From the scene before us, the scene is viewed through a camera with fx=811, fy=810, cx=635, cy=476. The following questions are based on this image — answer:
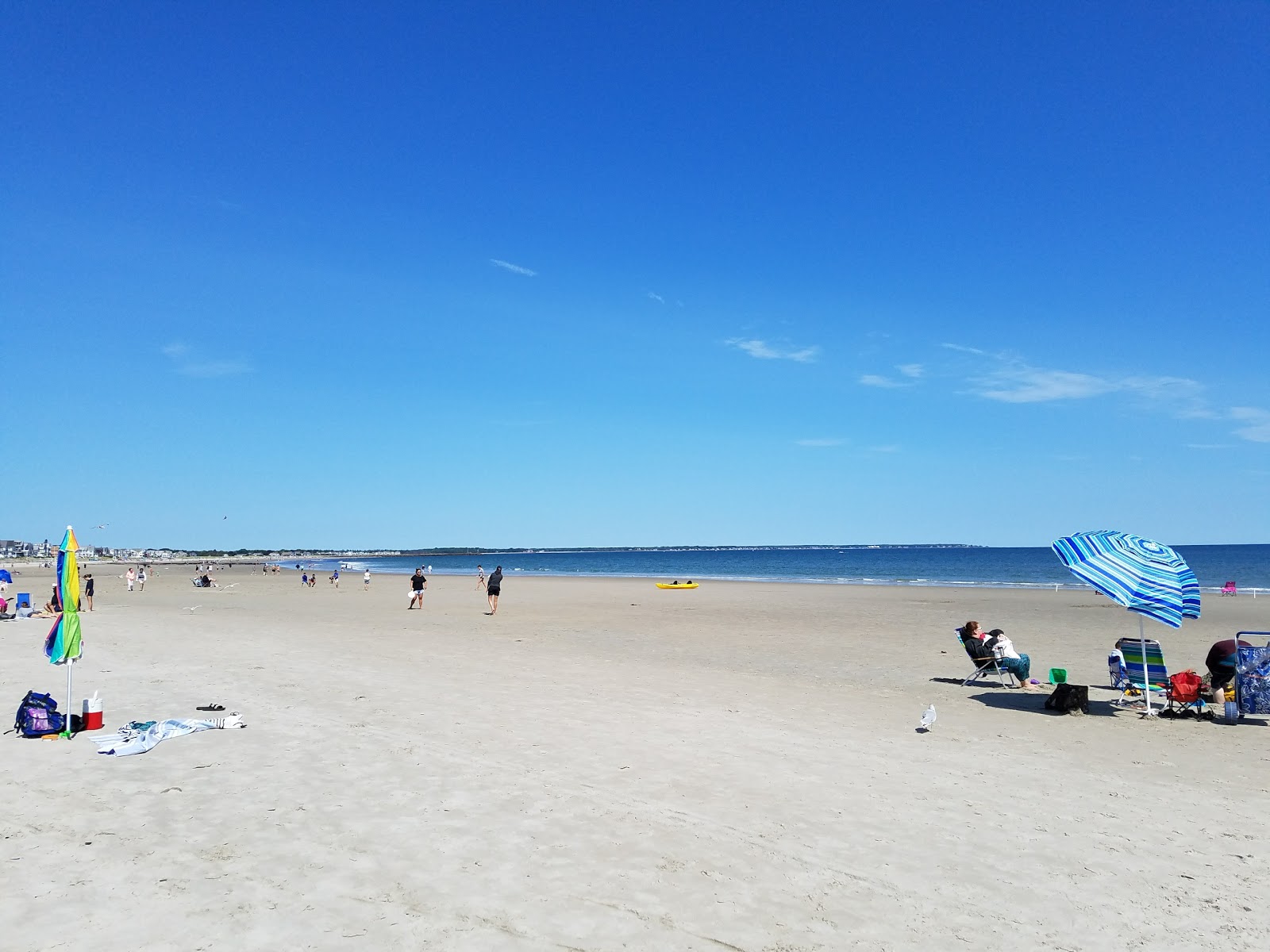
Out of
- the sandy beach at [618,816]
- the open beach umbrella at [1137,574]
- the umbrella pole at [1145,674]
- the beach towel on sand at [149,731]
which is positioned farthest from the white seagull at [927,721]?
the beach towel on sand at [149,731]

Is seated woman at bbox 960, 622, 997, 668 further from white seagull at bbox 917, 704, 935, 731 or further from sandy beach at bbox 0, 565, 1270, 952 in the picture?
white seagull at bbox 917, 704, 935, 731

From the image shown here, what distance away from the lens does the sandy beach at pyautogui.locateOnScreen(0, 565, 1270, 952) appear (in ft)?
14.8

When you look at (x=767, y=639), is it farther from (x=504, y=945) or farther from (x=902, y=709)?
(x=504, y=945)

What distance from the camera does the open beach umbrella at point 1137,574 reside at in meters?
10.3

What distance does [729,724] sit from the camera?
955 cm

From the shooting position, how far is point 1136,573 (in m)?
10.6

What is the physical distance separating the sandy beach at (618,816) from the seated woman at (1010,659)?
45 cm

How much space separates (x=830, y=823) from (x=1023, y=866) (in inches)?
52.6

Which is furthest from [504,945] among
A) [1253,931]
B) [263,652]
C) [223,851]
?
[263,652]

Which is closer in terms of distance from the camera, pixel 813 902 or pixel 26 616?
pixel 813 902

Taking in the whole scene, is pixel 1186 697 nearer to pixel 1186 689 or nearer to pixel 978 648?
pixel 1186 689

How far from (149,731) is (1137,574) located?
1181 centimetres

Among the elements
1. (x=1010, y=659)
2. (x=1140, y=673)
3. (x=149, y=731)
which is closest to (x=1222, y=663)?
(x=1140, y=673)

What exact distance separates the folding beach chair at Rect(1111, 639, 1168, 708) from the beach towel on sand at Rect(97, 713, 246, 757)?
11.4m
